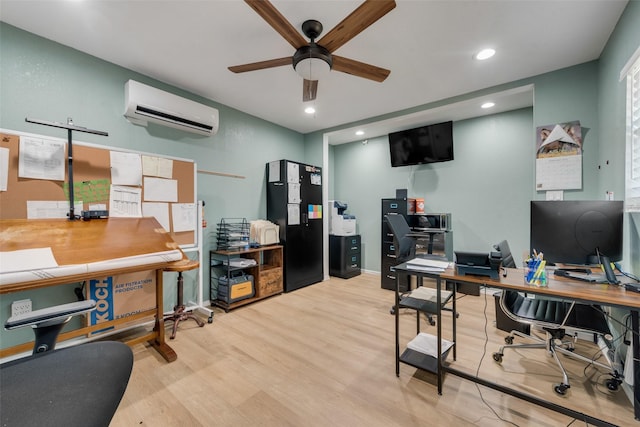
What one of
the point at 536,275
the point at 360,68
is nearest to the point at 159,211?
the point at 360,68

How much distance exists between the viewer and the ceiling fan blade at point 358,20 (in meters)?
1.49

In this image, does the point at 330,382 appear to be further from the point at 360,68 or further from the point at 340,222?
the point at 340,222

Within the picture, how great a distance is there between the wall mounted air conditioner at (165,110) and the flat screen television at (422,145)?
296 cm

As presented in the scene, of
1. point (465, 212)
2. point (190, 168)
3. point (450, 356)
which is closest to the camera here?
point (450, 356)

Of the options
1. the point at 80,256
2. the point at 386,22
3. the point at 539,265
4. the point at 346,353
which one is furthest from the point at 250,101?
the point at 539,265

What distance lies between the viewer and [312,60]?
1.99 metres

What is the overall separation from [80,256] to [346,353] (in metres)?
2.11

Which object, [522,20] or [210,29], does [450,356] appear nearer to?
[522,20]

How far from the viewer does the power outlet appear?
80.7 inches

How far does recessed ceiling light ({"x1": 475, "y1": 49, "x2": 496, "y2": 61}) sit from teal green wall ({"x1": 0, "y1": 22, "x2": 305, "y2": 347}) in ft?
9.89

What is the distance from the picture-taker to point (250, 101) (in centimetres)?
350

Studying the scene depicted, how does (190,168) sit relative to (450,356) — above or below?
above

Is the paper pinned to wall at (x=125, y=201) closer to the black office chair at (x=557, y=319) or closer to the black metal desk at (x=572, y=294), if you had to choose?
the black metal desk at (x=572, y=294)

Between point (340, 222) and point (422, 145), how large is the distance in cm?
192
